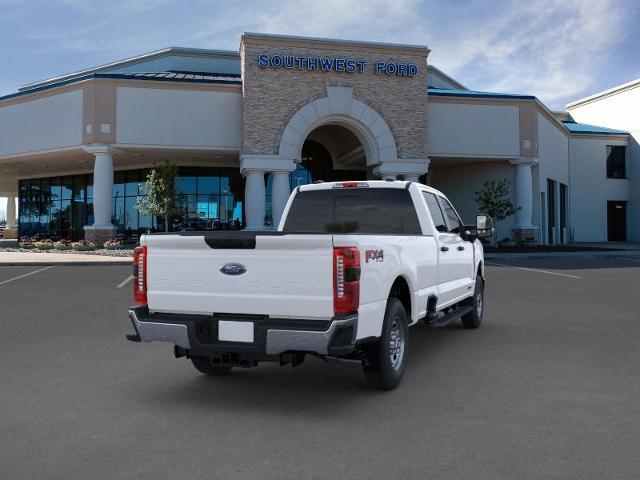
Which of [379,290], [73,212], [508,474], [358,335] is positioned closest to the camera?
[508,474]

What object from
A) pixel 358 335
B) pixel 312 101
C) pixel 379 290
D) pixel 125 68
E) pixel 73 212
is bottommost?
pixel 358 335

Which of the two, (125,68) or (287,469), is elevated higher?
(125,68)

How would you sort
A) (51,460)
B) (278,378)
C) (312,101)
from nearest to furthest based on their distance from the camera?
(51,460)
(278,378)
(312,101)

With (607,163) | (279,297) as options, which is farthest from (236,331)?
(607,163)

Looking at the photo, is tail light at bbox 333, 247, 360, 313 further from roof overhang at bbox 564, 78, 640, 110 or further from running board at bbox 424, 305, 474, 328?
roof overhang at bbox 564, 78, 640, 110

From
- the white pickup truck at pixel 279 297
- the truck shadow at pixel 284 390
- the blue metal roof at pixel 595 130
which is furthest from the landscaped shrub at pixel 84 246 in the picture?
the blue metal roof at pixel 595 130

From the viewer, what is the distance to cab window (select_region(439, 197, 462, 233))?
26.5 feet

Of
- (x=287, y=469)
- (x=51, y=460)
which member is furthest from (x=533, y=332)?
(x=51, y=460)

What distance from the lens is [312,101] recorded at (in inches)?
1123

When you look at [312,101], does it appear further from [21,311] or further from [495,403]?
[495,403]

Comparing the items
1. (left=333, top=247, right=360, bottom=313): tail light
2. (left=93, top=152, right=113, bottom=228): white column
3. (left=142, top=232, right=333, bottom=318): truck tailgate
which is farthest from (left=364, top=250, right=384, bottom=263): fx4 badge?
(left=93, top=152, right=113, bottom=228): white column

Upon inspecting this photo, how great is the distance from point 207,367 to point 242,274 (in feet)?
4.92

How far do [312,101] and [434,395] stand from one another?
2452 cm

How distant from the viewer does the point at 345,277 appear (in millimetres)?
4758
